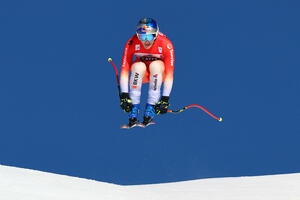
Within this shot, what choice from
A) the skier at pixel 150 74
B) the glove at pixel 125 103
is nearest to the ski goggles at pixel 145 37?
the skier at pixel 150 74

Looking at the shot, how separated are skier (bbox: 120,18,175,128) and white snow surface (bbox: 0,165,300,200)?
0.87 m

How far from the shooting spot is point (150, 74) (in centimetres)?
515

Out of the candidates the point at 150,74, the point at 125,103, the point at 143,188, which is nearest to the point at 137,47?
the point at 150,74

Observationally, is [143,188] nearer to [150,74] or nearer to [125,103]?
[125,103]

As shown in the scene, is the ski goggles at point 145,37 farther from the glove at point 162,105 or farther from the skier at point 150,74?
the glove at point 162,105

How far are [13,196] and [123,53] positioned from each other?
1645mm

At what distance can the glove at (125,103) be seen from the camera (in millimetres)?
5129

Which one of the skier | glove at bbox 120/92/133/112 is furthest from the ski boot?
glove at bbox 120/92/133/112

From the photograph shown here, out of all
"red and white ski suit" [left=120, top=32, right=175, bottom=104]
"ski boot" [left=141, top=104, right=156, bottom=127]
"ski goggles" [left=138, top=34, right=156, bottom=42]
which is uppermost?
"ski goggles" [left=138, top=34, right=156, bottom=42]

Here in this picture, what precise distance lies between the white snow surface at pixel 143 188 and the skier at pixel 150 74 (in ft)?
2.87

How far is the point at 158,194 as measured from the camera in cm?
582

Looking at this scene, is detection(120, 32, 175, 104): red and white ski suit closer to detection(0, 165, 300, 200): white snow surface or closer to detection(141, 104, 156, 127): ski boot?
detection(141, 104, 156, 127): ski boot

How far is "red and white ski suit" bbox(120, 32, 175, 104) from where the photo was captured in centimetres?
512

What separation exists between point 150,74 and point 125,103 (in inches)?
14.1
